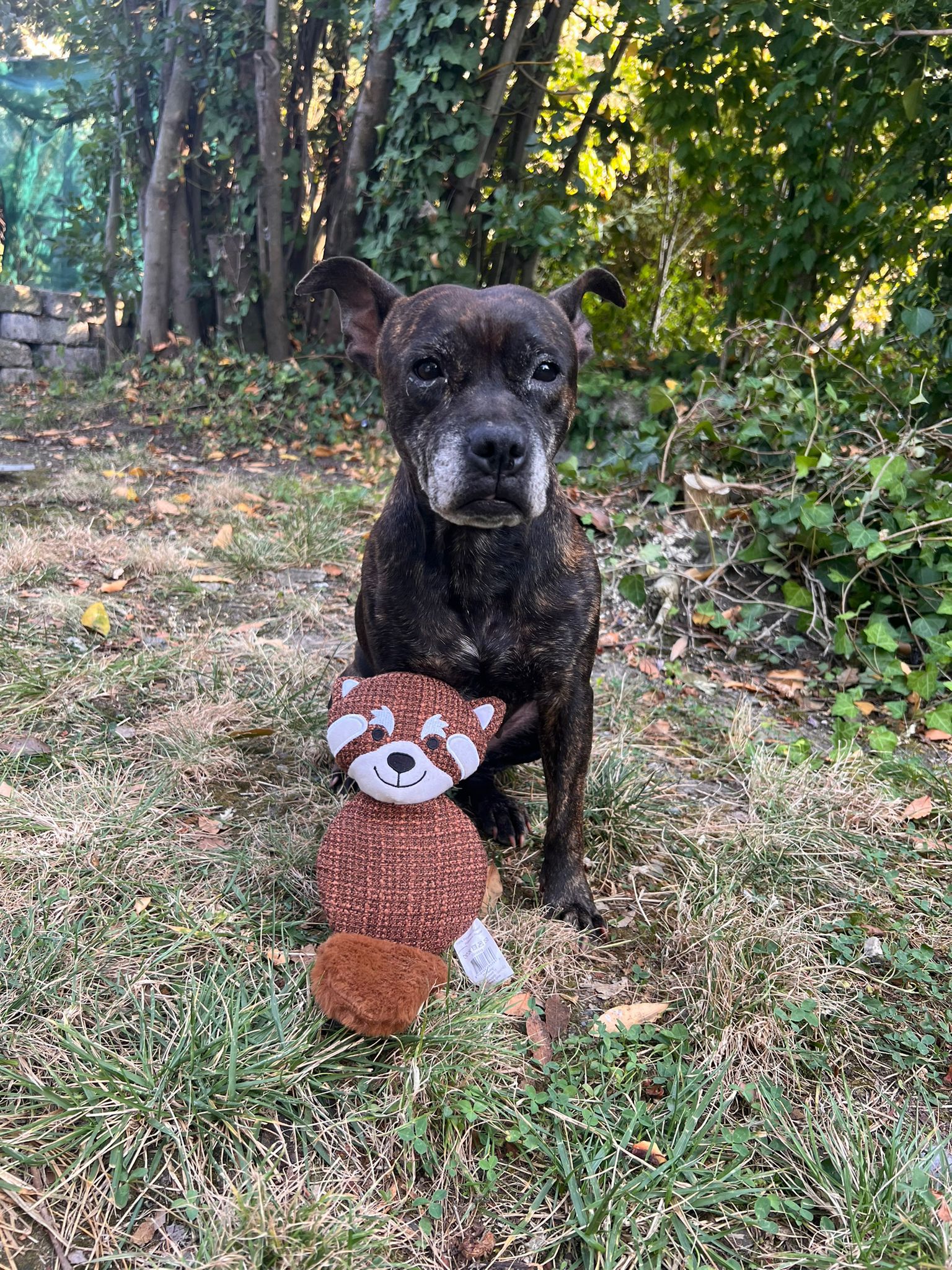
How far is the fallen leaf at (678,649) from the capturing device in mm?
3973

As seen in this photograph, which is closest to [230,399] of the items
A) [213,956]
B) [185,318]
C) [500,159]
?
[185,318]

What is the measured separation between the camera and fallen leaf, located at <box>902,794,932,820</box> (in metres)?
2.76

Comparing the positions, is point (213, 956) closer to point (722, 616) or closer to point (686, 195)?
point (722, 616)

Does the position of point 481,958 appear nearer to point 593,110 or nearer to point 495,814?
point 495,814

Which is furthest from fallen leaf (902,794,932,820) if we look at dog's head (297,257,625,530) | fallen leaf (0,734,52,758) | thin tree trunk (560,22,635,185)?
thin tree trunk (560,22,635,185)

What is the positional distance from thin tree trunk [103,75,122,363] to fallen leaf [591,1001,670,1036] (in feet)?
28.4

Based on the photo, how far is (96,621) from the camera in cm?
360

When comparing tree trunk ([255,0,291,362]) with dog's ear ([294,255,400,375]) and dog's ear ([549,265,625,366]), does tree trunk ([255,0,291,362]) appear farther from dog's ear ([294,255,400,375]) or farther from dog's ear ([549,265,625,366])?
dog's ear ([549,265,625,366])

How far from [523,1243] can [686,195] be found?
7.80 meters

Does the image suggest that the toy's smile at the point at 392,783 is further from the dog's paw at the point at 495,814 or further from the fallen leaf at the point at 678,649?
the fallen leaf at the point at 678,649

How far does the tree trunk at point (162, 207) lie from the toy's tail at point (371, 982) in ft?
26.3

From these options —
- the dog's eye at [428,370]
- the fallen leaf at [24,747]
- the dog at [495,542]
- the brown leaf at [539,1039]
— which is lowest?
the brown leaf at [539,1039]

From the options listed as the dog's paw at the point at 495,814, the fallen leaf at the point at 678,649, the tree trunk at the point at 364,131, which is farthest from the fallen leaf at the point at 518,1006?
the tree trunk at the point at 364,131

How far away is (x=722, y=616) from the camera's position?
4.08 m
